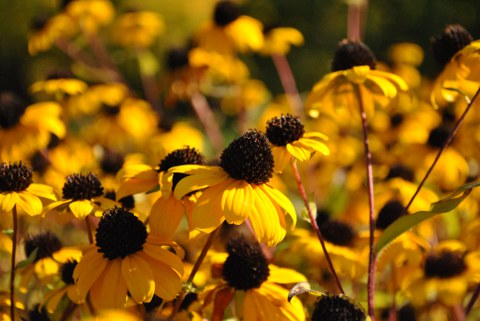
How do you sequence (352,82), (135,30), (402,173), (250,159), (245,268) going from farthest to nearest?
(135,30) < (402,173) < (352,82) < (245,268) < (250,159)

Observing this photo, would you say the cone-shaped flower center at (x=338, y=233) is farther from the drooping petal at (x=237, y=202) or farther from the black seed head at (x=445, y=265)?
the drooping petal at (x=237, y=202)

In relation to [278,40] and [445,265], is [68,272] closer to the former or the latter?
[445,265]

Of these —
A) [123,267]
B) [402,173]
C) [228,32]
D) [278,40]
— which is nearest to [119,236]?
[123,267]

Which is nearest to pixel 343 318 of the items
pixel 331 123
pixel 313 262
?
pixel 313 262

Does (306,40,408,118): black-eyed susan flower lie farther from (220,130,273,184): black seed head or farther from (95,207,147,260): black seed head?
(95,207,147,260): black seed head

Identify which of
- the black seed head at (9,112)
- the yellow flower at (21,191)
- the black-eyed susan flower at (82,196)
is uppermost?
the yellow flower at (21,191)

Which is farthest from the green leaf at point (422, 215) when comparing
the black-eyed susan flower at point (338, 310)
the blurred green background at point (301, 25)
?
the blurred green background at point (301, 25)

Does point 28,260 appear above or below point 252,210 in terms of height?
below
